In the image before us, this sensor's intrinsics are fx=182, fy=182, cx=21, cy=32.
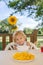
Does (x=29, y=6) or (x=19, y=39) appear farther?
(x=29, y=6)

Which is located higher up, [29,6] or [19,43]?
[29,6]

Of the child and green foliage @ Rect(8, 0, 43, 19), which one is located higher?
green foliage @ Rect(8, 0, 43, 19)

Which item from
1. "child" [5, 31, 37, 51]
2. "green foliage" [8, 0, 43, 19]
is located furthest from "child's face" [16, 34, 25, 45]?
"green foliage" [8, 0, 43, 19]

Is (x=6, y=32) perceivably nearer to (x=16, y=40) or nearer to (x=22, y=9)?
(x=22, y=9)

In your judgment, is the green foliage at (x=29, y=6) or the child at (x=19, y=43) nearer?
the child at (x=19, y=43)

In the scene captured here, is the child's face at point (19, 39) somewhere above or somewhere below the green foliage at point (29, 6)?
below

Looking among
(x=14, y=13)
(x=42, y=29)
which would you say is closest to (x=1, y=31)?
(x=14, y=13)

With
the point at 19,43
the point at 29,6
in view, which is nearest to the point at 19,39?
the point at 19,43

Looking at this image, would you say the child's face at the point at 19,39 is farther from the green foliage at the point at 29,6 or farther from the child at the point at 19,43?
the green foliage at the point at 29,6

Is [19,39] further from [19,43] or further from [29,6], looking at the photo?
[29,6]

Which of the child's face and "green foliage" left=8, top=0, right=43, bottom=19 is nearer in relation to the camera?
the child's face

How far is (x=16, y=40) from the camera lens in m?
1.87

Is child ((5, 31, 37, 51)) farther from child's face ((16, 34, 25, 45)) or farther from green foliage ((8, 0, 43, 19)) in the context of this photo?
green foliage ((8, 0, 43, 19))

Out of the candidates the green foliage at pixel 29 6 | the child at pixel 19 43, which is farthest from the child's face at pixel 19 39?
the green foliage at pixel 29 6
